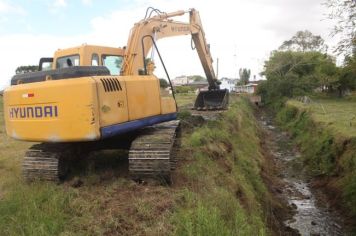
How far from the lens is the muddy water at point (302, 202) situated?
1129 cm

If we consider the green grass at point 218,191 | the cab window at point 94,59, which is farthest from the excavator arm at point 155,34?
the green grass at point 218,191

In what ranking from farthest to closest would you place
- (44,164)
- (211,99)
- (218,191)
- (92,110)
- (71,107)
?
1. (211,99)
2. (44,164)
3. (218,191)
4. (71,107)
5. (92,110)

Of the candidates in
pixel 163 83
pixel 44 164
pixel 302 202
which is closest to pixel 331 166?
pixel 302 202

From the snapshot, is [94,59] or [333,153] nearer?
[94,59]

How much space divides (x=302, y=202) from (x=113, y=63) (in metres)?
8.06

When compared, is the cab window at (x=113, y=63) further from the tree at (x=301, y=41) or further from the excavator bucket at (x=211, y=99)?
the tree at (x=301, y=41)

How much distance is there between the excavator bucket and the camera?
23688 millimetres

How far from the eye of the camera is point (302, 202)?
44.5 ft

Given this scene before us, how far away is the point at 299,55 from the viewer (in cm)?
5650

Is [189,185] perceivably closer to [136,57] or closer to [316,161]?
[136,57]

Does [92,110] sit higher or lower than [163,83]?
lower

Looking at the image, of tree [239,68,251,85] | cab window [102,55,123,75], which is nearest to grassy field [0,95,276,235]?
cab window [102,55,123,75]

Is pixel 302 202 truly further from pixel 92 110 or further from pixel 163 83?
pixel 92 110

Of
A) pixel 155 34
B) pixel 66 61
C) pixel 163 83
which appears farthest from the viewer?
pixel 155 34
